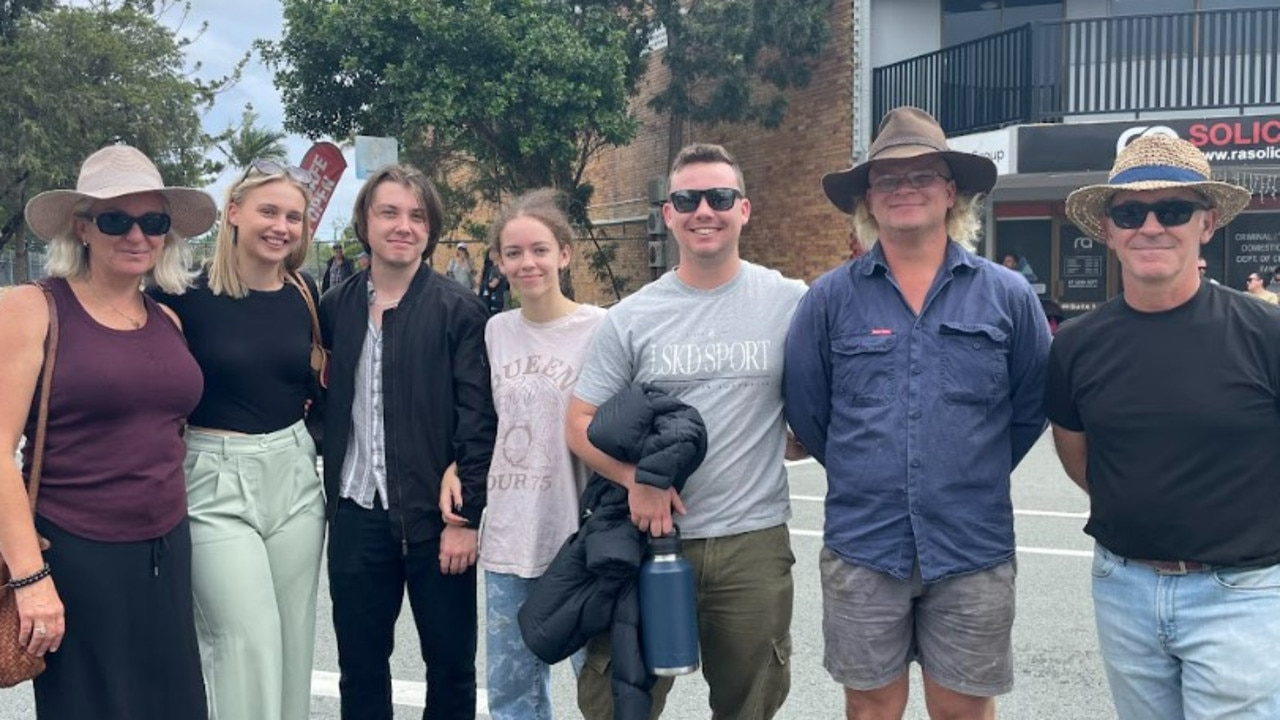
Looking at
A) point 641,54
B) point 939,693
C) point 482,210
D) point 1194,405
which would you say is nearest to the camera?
point 1194,405

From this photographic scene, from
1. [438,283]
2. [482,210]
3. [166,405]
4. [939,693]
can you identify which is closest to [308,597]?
[166,405]

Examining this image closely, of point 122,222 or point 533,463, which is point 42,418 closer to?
point 122,222

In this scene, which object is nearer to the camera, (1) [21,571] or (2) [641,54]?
(1) [21,571]

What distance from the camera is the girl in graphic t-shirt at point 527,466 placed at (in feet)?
10.9

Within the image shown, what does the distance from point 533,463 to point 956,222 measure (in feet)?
4.96

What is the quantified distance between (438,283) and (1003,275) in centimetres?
182

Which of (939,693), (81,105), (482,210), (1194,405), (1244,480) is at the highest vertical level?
(81,105)

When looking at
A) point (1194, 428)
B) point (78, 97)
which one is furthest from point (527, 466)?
point (78, 97)

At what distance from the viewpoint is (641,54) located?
18.7 meters

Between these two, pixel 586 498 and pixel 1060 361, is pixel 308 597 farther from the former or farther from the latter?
pixel 1060 361

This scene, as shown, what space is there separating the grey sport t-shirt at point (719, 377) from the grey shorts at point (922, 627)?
1.04 ft

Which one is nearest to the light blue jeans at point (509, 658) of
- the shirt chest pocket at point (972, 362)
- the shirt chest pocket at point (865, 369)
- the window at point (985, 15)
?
the shirt chest pocket at point (865, 369)

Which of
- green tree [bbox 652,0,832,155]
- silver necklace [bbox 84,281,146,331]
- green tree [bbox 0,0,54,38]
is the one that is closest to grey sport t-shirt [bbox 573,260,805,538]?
silver necklace [bbox 84,281,146,331]

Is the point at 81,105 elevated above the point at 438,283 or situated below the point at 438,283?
above
